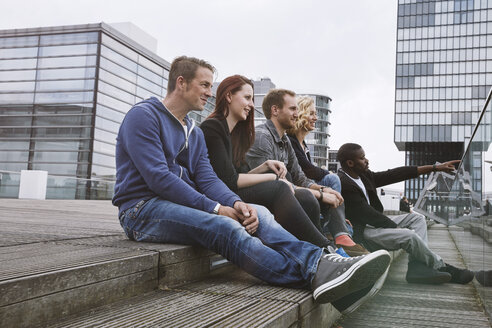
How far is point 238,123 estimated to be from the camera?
3252mm

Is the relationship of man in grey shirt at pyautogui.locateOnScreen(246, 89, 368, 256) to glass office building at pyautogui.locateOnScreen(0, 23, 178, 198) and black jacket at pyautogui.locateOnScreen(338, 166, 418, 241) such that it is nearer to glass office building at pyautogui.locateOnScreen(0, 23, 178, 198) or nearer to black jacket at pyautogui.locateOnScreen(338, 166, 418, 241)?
black jacket at pyautogui.locateOnScreen(338, 166, 418, 241)

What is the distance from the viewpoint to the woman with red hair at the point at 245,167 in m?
2.54

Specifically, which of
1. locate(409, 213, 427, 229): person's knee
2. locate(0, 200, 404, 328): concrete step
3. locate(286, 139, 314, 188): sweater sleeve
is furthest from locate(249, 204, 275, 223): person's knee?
locate(409, 213, 427, 229): person's knee

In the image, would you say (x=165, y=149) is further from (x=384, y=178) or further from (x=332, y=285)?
(x=384, y=178)

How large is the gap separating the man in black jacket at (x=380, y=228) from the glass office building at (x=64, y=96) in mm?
24234

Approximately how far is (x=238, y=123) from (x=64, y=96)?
87.4 ft

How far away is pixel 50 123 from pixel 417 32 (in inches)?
1966

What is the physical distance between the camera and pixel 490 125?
9.05ft

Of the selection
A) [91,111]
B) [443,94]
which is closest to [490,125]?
[91,111]

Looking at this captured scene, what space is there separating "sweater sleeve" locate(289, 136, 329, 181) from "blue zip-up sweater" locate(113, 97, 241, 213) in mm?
1738

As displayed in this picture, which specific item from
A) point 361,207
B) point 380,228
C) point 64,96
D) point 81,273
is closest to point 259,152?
point 361,207

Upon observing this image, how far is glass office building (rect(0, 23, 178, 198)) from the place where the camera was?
2664cm

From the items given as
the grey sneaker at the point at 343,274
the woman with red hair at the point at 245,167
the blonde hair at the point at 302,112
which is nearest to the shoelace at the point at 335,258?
the grey sneaker at the point at 343,274

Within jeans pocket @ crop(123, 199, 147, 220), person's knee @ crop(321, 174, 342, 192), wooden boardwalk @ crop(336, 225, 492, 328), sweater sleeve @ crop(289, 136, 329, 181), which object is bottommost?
wooden boardwalk @ crop(336, 225, 492, 328)
